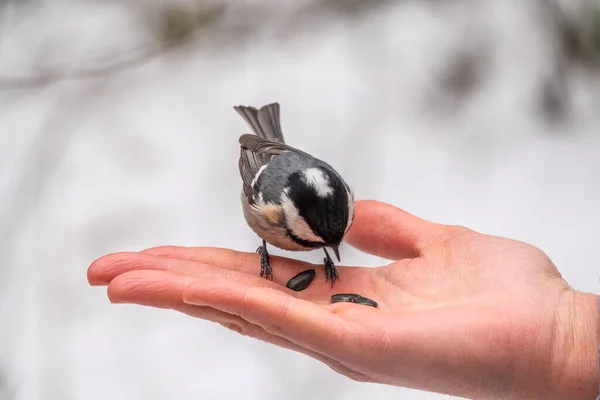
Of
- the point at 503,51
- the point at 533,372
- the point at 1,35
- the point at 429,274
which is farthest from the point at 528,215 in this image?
the point at 1,35

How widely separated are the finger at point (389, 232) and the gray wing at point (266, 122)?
37cm

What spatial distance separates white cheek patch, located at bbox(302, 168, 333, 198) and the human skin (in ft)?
0.82

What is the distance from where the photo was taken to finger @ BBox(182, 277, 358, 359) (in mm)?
1236

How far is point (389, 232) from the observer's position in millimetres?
1837

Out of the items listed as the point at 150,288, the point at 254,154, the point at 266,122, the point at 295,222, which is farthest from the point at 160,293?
the point at 266,122

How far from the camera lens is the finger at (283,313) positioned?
1.24 m

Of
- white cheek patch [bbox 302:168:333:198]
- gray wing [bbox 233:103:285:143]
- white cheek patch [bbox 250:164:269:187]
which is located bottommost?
white cheek patch [bbox 302:168:333:198]

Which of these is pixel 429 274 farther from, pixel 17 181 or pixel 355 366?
pixel 17 181

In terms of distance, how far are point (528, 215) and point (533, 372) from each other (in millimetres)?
1213

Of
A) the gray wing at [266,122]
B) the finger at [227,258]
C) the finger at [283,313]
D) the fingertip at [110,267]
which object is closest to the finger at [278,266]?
the finger at [227,258]

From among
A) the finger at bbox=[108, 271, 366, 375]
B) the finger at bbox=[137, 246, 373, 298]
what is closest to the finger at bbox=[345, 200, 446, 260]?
the finger at bbox=[137, 246, 373, 298]

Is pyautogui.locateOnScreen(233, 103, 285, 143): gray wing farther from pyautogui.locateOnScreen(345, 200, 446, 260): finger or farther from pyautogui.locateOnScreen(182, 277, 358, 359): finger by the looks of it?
pyautogui.locateOnScreen(182, 277, 358, 359): finger

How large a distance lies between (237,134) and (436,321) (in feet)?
4.83

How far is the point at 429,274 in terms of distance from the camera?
1.61m
